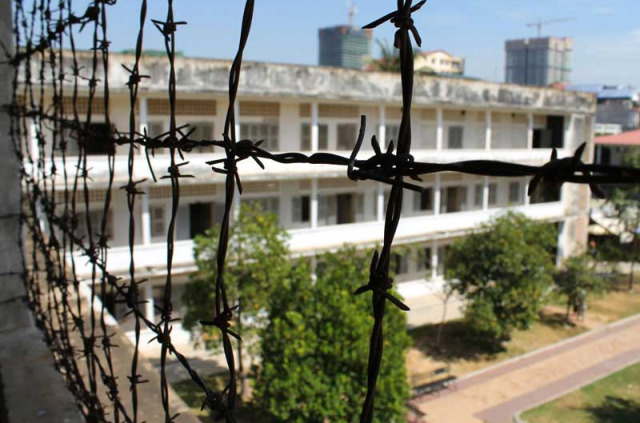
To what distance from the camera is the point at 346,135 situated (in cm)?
1596

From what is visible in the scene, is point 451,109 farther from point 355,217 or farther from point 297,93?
point 297,93

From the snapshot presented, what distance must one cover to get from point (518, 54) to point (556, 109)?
71.1ft

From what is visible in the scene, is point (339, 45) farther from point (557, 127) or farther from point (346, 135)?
point (346, 135)

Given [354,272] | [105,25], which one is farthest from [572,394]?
[105,25]

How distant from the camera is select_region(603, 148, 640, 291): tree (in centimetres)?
1840

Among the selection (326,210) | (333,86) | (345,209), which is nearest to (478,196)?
(345,209)

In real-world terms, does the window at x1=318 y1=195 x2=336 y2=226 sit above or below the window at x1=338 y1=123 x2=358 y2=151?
below

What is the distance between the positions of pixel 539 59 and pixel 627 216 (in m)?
26.1

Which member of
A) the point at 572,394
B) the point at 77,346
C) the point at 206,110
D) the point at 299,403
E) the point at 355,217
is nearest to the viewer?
the point at 77,346

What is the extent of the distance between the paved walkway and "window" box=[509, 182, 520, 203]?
5717 mm

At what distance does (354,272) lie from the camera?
937cm

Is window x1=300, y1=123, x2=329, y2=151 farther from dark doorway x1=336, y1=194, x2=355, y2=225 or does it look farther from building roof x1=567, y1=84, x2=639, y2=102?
building roof x1=567, y1=84, x2=639, y2=102

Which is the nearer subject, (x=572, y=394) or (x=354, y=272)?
(x=354, y=272)

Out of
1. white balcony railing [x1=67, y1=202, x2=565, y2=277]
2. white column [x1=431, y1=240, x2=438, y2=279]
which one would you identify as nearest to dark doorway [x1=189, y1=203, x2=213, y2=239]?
white balcony railing [x1=67, y1=202, x2=565, y2=277]
